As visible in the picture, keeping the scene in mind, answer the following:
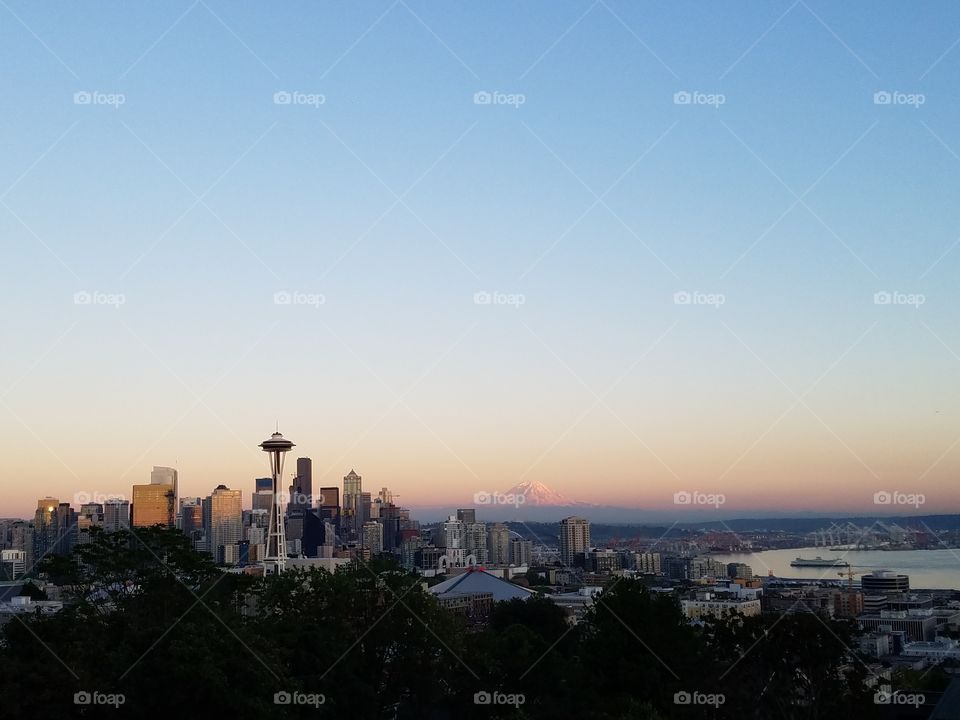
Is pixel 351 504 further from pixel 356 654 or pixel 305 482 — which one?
pixel 356 654

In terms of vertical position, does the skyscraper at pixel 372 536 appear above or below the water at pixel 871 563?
above

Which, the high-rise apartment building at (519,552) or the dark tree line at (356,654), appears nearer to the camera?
the dark tree line at (356,654)

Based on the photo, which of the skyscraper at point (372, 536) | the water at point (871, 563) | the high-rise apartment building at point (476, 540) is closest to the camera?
the water at point (871, 563)

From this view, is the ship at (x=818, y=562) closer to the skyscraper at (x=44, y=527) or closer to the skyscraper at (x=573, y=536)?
the skyscraper at (x=573, y=536)

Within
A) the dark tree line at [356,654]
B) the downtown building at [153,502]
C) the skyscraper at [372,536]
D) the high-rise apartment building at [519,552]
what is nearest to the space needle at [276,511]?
the downtown building at [153,502]

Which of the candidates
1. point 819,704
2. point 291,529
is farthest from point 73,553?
point 291,529

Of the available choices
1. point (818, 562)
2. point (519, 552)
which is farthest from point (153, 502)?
point (818, 562)

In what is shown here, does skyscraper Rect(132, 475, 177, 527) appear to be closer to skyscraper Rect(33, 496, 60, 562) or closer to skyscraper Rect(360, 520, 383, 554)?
skyscraper Rect(33, 496, 60, 562)
